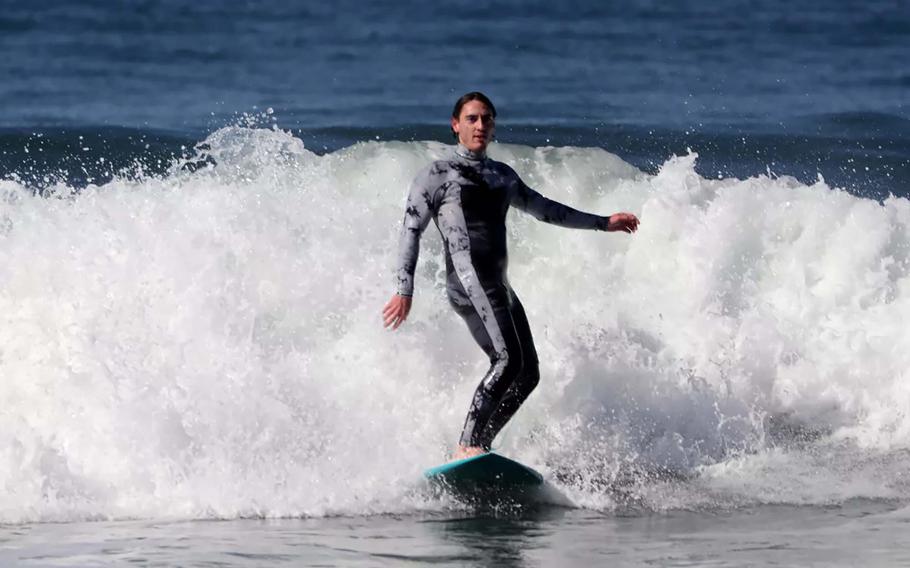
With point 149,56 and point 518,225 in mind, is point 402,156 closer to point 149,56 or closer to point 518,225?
point 518,225

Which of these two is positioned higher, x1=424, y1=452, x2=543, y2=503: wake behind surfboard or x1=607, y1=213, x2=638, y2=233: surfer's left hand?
x1=607, y1=213, x2=638, y2=233: surfer's left hand

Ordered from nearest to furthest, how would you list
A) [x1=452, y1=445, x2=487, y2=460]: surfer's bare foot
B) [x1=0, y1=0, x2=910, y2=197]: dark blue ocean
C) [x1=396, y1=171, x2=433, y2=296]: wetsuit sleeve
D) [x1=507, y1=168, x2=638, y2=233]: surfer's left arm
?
[x1=396, y1=171, x2=433, y2=296]: wetsuit sleeve
[x1=452, y1=445, x2=487, y2=460]: surfer's bare foot
[x1=507, y1=168, x2=638, y2=233]: surfer's left arm
[x1=0, y1=0, x2=910, y2=197]: dark blue ocean

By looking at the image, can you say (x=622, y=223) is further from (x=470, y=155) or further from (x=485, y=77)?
(x=485, y=77)

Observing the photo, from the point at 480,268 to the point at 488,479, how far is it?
3.51ft

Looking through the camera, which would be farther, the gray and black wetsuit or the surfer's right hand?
the gray and black wetsuit

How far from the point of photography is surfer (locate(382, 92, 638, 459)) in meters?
8.20

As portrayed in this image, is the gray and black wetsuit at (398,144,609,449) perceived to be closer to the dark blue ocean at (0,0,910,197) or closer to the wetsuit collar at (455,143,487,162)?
the wetsuit collar at (455,143,487,162)

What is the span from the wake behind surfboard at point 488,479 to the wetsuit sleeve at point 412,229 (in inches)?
35.7

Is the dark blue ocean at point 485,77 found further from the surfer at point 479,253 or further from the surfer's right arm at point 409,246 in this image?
the surfer's right arm at point 409,246

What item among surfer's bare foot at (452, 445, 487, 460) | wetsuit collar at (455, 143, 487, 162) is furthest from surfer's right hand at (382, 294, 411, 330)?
wetsuit collar at (455, 143, 487, 162)

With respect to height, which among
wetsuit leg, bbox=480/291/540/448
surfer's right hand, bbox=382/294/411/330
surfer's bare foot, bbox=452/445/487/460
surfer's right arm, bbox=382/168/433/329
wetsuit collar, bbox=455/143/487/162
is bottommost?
surfer's bare foot, bbox=452/445/487/460

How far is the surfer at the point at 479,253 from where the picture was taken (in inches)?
323

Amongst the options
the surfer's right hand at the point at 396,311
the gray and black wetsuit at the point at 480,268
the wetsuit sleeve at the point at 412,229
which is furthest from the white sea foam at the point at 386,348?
the wetsuit sleeve at the point at 412,229

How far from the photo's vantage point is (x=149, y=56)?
25.0 m
